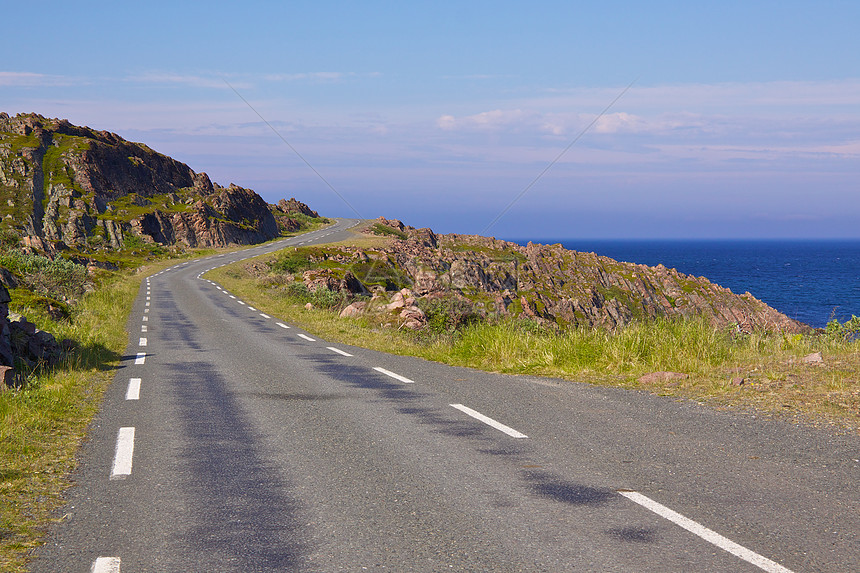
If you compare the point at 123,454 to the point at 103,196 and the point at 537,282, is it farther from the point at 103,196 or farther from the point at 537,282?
the point at 103,196

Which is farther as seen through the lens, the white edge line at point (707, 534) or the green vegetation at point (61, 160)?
the green vegetation at point (61, 160)

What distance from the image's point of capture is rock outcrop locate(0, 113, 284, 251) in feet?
255

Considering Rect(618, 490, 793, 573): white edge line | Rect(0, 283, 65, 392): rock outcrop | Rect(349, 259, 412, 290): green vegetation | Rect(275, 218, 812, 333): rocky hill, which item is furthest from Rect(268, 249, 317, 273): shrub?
Rect(618, 490, 793, 573): white edge line

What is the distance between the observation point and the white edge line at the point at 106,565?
12.6 ft

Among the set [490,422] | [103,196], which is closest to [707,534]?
[490,422]

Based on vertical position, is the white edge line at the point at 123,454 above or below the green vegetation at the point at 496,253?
below

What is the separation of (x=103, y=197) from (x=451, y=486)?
96699 millimetres

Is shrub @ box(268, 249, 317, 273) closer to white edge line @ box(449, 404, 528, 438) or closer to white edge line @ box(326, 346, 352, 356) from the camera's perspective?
white edge line @ box(326, 346, 352, 356)

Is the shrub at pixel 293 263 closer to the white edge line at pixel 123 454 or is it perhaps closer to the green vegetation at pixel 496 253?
the green vegetation at pixel 496 253

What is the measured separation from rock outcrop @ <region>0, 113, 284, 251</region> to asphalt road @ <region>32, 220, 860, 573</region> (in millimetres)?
69383

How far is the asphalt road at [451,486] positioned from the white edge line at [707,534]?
0.02 meters

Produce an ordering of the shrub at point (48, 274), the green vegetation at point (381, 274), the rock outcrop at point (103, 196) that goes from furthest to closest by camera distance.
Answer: the rock outcrop at point (103, 196) → the green vegetation at point (381, 274) → the shrub at point (48, 274)

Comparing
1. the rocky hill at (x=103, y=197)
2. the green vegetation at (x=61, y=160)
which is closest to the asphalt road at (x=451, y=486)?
the rocky hill at (x=103, y=197)

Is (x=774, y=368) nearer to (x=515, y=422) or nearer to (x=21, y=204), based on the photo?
(x=515, y=422)
